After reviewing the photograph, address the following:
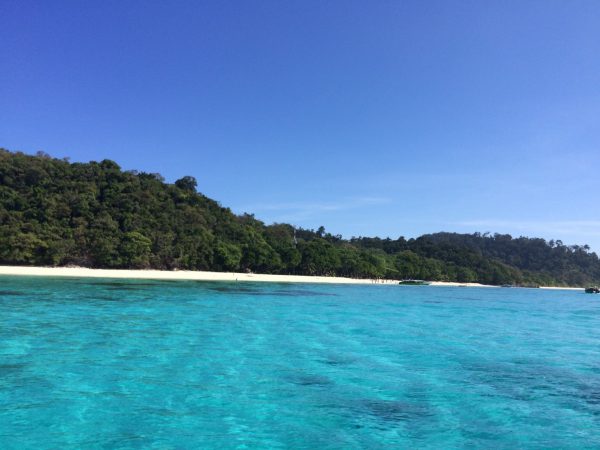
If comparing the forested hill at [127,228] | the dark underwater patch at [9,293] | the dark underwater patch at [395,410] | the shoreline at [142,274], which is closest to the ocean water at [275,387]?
the dark underwater patch at [395,410]

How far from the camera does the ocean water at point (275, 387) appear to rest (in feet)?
26.1

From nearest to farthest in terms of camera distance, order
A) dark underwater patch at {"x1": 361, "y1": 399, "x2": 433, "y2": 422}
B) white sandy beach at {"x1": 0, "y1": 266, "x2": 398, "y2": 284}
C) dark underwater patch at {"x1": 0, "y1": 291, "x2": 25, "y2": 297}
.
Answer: dark underwater patch at {"x1": 361, "y1": 399, "x2": 433, "y2": 422} < dark underwater patch at {"x1": 0, "y1": 291, "x2": 25, "y2": 297} < white sandy beach at {"x1": 0, "y1": 266, "x2": 398, "y2": 284}

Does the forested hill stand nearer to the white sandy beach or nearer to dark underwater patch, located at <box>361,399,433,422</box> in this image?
the white sandy beach

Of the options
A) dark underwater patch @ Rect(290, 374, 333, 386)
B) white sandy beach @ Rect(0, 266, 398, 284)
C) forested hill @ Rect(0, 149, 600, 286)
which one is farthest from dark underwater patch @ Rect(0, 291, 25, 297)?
forested hill @ Rect(0, 149, 600, 286)

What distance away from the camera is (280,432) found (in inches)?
320

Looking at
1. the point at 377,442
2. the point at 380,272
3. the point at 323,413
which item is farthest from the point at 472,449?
the point at 380,272

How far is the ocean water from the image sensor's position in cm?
796

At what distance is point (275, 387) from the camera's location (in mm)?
10945

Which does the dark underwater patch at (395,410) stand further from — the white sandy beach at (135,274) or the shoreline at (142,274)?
the white sandy beach at (135,274)

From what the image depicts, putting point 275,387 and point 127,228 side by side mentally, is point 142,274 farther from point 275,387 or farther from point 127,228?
point 275,387

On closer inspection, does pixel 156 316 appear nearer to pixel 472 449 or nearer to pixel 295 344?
pixel 295 344

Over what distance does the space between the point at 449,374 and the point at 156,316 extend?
50.1 ft

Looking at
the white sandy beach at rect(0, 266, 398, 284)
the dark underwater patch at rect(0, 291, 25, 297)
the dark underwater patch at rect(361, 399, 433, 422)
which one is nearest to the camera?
the dark underwater patch at rect(361, 399, 433, 422)

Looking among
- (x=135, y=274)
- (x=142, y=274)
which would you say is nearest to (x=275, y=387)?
(x=135, y=274)
